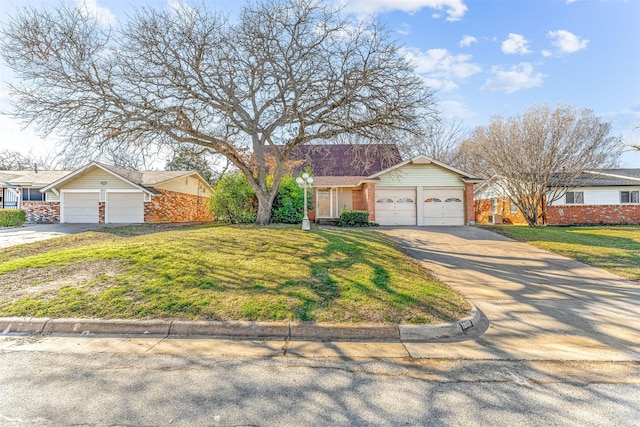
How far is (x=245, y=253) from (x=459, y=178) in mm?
14724

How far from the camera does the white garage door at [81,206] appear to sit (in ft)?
67.1

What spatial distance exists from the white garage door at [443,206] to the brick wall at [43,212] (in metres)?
23.5

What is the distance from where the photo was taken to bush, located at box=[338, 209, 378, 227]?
17906mm

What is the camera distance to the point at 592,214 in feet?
71.4

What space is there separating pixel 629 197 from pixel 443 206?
558 inches

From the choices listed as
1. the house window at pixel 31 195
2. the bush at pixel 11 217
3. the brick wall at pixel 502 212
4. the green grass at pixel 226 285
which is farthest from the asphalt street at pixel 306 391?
the house window at pixel 31 195

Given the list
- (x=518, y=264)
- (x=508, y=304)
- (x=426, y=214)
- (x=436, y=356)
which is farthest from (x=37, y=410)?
(x=426, y=214)

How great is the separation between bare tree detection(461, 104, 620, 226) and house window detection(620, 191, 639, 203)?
10.5ft

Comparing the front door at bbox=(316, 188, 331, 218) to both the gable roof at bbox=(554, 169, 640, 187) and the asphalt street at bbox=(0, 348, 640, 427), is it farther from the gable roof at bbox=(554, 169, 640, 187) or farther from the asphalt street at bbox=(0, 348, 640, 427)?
the asphalt street at bbox=(0, 348, 640, 427)

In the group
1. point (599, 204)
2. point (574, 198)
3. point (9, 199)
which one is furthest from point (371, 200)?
point (9, 199)

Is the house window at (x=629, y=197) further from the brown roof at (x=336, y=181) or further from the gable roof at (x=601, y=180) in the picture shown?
the brown roof at (x=336, y=181)

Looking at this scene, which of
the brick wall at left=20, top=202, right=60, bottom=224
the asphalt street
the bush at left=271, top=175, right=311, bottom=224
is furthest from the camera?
the brick wall at left=20, top=202, right=60, bottom=224

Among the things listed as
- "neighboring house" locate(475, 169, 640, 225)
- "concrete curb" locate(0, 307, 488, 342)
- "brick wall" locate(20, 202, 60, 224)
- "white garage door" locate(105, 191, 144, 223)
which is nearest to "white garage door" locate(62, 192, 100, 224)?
"white garage door" locate(105, 191, 144, 223)

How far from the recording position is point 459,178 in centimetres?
1848
